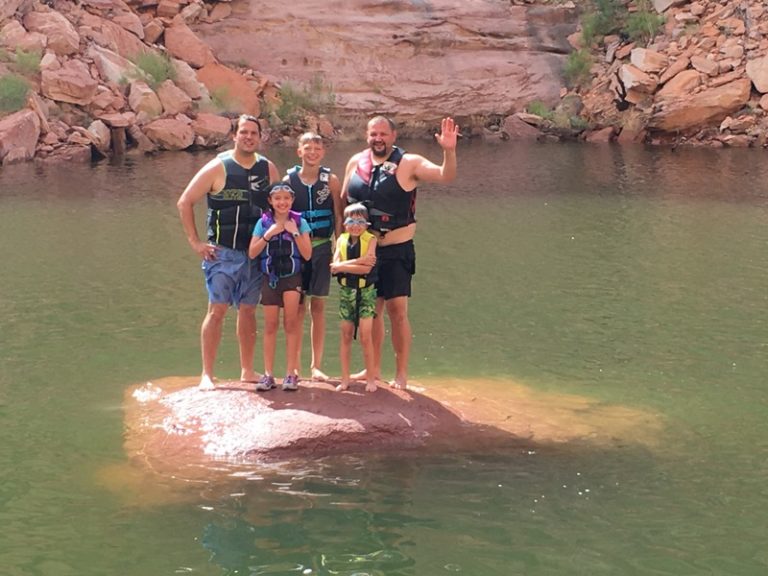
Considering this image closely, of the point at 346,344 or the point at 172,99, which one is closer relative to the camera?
the point at 346,344

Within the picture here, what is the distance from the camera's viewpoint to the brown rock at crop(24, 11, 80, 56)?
1095 inches

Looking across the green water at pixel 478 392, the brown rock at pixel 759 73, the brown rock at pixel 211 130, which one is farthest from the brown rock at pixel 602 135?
the green water at pixel 478 392

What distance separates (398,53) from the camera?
36188 mm

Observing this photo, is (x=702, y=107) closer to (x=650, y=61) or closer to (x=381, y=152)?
(x=650, y=61)

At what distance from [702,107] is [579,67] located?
5607 mm

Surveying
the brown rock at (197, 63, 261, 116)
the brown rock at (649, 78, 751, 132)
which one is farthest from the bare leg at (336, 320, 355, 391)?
the brown rock at (649, 78, 751, 132)

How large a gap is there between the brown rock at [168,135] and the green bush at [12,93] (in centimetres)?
340

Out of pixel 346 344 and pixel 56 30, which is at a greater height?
pixel 56 30

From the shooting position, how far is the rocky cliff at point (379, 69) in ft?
90.7

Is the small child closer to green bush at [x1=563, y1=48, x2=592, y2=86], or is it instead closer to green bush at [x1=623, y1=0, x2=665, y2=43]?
green bush at [x1=623, y1=0, x2=665, y2=43]

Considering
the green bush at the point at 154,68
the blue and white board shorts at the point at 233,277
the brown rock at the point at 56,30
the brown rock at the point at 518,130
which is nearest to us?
the blue and white board shorts at the point at 233,277

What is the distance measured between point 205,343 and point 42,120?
1936 cm

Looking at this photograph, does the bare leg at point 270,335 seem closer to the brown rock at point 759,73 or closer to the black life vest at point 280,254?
the black life vest at point 280,254

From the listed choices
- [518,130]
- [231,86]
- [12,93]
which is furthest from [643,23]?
[12,93]
